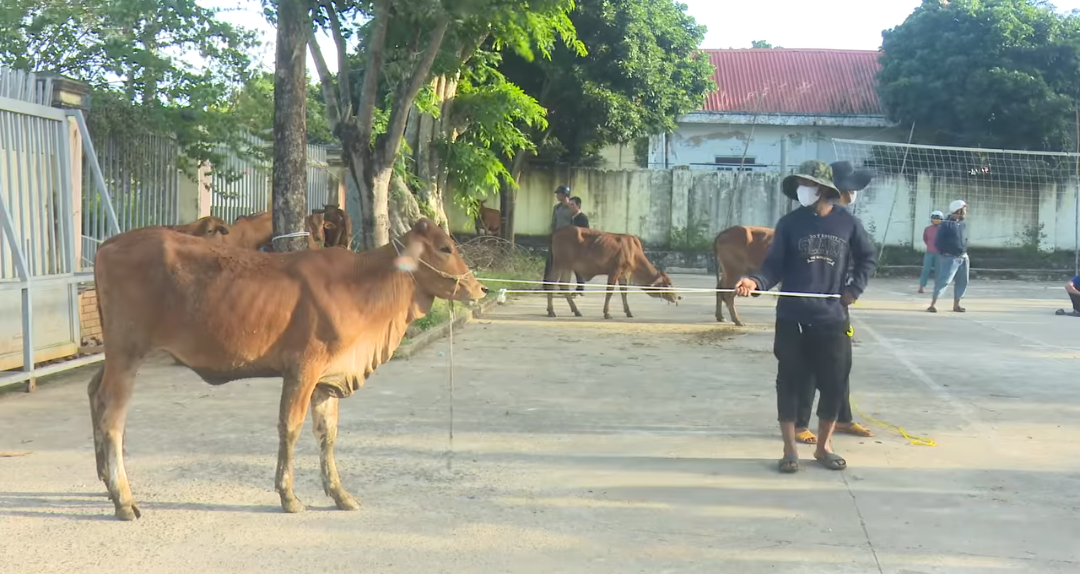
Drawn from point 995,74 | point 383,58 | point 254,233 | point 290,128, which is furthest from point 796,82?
point 290,128

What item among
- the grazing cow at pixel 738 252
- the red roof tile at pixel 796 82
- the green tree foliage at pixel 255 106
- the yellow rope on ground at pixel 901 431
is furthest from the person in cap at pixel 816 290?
the red roof tile at pixel 796 82

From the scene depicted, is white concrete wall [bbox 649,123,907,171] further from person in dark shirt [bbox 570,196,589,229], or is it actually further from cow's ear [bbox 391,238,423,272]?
cow's ear [bbox 391,238,423,272]

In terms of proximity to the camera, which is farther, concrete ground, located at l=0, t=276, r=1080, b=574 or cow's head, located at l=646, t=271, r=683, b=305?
cow's head, located at l=646, t=271, r=683, b=305

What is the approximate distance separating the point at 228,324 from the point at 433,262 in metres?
1.05

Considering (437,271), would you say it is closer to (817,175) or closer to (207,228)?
(817,175)

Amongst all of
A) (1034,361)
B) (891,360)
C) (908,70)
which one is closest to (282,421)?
(891,360)

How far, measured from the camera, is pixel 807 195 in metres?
5.65

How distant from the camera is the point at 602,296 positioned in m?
16.2

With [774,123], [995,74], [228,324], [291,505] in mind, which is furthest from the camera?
[774,123]

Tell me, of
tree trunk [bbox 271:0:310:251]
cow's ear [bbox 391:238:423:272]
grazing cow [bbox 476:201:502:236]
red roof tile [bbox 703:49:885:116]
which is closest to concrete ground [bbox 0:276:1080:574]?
cow's ear [bbox 391:238:423:272]

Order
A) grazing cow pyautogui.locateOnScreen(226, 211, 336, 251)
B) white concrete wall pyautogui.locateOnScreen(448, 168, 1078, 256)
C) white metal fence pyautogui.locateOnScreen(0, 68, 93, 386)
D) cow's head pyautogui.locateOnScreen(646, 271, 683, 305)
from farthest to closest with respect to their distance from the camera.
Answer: white concrete wall pyautogui.locateOnScreen(448, 168, 1078, 256), cow's head pyautogui.locateOnScreen(646, 271, 683, 305), grazing cow pyautogui.locateOnScreen(226, 211, 336, 251), white metal fence pyautogui.locateOnScreen(0, 68, 93, 386)

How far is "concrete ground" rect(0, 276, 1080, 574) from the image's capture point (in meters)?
4.25

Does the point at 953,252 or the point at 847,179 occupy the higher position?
the point at 847,179

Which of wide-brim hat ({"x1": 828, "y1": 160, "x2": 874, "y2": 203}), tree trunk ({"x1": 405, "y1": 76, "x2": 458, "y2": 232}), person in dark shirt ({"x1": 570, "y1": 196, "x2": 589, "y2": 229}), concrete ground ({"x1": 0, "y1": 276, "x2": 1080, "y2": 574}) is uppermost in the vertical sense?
tree trunk ({"x1": 405, "y1": 76, "x2": 458, "y2": 232})
